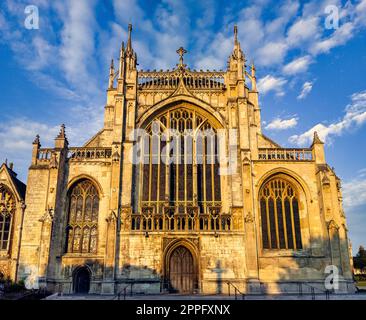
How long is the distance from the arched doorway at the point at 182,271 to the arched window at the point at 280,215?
5192 millimetres

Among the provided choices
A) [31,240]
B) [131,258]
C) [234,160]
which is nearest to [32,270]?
[31,240]

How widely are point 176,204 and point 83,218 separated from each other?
21.3 feet

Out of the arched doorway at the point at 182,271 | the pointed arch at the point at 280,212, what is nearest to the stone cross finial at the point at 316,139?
the pointed arch at the point at 280,212

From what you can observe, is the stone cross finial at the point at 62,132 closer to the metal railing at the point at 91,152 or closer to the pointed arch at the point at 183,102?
the metal railing at the point at 91,152

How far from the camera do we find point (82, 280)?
2512 centimetres

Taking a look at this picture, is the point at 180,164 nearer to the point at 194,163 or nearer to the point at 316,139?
the point at 194,163

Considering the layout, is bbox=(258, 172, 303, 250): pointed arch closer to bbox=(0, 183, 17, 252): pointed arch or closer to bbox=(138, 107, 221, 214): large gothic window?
bbox=(138, 107, 221, 214): large gothic window

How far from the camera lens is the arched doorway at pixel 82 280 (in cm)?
2478

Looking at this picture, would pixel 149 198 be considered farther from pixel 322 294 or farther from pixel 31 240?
pixel 322 294

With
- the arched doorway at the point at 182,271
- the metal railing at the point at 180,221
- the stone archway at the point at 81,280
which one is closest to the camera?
the arched doorway at the point at 182,271

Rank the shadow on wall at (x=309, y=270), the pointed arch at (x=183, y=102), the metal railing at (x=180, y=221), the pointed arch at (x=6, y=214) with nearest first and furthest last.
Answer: the shadow on wall at (x=309, y=270), the metal railing at (x=180, y=221), the pointed arch at (x=6, y=214), the pointed arch at (x=183, y=102)

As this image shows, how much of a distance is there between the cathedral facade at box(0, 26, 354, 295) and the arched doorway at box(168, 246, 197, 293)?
0.06 metres

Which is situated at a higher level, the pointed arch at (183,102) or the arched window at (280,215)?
the pointed arch at (183,102)

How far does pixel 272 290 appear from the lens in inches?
951
